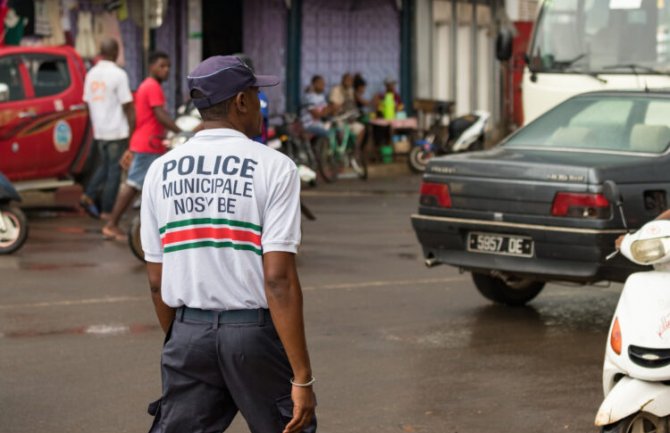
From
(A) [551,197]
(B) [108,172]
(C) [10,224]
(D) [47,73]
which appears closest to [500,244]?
(A) [551,197]

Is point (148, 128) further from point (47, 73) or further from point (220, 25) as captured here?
point (220, 25)

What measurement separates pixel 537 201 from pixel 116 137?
714cm

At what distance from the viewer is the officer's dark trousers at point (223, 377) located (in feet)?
14.6

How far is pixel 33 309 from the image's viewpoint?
33.6ft

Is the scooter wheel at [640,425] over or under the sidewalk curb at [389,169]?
over

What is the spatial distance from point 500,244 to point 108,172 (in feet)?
22.7

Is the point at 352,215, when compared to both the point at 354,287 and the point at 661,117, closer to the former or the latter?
the point at 354,287

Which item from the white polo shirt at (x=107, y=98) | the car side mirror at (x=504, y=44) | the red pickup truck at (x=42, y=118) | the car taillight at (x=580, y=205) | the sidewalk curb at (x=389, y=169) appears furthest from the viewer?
the sidewalk curb at (x=389, y=169)

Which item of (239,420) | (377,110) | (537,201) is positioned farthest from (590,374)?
(377,110)

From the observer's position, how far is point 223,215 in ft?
14.6

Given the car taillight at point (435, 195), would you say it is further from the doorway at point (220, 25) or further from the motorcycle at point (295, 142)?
the doorway at point (220, 25)

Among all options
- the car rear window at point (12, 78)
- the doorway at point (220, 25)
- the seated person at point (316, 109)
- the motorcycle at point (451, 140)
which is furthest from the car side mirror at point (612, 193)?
the doorway at point (220, 25)

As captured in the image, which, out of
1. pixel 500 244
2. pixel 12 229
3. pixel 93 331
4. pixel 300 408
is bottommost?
pixel 93 331

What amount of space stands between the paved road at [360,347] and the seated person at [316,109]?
352 inches
